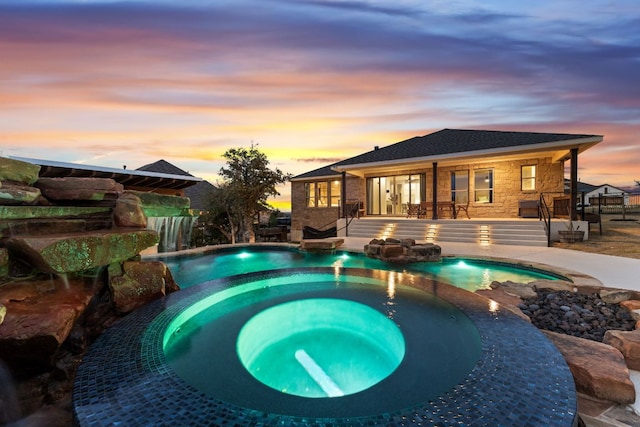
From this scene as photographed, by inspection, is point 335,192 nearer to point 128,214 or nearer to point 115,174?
→ point 115,174

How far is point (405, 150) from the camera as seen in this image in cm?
1517

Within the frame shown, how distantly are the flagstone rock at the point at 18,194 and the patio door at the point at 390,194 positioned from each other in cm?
1517

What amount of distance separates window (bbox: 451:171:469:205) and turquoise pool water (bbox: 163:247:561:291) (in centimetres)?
765

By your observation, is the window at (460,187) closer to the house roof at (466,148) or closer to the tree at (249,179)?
the house roof at (466,148)

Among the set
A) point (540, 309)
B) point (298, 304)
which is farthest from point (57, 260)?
point (540, 309)

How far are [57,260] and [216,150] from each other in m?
13.3

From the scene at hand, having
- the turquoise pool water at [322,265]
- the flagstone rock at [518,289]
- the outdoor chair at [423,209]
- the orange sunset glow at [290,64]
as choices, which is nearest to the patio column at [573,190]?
the orange sunset glow at [290,64]

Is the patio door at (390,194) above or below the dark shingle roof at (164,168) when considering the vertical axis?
below

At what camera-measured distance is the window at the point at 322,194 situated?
18.3 metres

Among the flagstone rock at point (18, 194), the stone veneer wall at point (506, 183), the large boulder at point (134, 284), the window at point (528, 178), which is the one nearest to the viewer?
the flagstone rock at point (18, 194)

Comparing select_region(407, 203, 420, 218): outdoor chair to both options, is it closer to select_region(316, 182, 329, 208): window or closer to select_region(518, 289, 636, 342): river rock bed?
select_region(316, 182, 329, 208): window

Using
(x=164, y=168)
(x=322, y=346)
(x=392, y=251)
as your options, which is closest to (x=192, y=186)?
(x=164, y=168)

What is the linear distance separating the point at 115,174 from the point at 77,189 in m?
6.84

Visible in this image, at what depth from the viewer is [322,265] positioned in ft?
26.3
